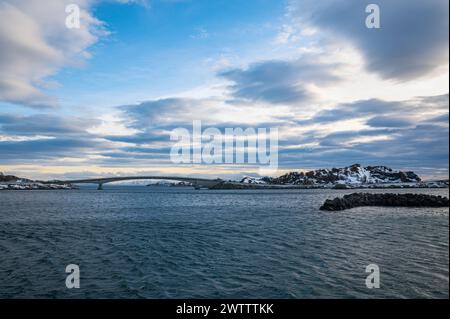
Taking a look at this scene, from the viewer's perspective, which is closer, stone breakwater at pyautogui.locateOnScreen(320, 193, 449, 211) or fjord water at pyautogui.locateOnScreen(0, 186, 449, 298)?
fjord water at pyautogui.locateOnScreen(0, 186, 449, 298)

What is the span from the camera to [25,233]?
3262 cm

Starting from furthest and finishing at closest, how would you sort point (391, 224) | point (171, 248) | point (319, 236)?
point (391, 224) < point (319, 236) < point (171, 248)

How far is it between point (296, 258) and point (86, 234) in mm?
22405

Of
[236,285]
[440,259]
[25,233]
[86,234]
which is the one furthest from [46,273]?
[440,259]

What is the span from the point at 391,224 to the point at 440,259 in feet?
64.8

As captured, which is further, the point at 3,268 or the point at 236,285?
the point at 3,268

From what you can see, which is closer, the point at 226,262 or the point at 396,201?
the point at 226,262

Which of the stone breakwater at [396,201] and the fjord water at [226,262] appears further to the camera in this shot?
the stone breakwater at [396,201]
